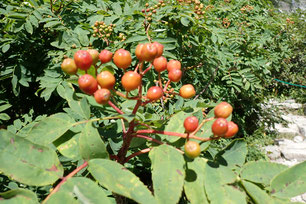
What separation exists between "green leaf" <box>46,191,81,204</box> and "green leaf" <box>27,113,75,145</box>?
192 millimetres

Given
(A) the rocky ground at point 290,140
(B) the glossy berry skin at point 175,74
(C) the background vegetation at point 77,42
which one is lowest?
(A) the rocky ground at point 290,140

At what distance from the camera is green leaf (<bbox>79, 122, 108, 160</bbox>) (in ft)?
2.26

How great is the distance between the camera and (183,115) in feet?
2.79

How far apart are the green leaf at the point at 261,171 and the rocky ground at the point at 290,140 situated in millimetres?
→ 3602

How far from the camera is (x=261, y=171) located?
69cm

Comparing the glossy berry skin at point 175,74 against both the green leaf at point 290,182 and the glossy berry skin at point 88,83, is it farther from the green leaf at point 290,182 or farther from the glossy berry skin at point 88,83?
the green leaf at point 290,182

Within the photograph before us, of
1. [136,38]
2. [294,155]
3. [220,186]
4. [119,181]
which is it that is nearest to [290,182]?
[220,186]

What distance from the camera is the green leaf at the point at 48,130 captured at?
2.40ft

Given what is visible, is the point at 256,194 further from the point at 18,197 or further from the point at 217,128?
the point at 18,197

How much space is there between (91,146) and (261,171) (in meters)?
0.49

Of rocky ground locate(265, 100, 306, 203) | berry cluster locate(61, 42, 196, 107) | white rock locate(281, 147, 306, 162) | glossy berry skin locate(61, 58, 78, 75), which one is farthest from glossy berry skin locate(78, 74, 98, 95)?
white rock locate(281, 147, 306, 162)

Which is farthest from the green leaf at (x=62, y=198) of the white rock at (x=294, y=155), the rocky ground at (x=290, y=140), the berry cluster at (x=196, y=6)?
the white rock at (x=294, y=155)

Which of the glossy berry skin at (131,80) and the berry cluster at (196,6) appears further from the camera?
the berry cluster at (196,6)

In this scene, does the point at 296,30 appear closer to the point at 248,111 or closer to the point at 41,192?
the point at 248,111
